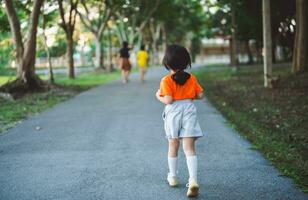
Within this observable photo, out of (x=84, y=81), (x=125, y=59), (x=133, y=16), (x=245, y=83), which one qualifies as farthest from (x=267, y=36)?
(x=133, y=16)

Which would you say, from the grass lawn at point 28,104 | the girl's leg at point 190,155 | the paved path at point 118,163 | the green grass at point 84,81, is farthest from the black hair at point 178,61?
the green grass at point 84,81

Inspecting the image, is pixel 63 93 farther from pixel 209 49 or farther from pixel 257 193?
pixel 209 49

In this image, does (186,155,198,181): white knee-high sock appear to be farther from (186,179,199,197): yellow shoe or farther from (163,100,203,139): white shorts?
(163,100,203,139): white shorts

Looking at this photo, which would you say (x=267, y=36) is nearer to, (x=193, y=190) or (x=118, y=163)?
(x=118, y=163)

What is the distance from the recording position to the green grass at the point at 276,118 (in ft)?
20.8

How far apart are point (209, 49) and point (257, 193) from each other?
8957cm

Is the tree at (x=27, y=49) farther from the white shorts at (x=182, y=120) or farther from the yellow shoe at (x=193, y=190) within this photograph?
the yellow shoe at (x=193, y=190)

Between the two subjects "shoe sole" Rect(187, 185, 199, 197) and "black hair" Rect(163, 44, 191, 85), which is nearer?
"shoe sole" Rect(187, 185, 199, 197)

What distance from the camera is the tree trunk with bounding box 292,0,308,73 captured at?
722 inches

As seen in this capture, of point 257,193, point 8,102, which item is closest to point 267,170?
point 257,193

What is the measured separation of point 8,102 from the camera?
1480 cm

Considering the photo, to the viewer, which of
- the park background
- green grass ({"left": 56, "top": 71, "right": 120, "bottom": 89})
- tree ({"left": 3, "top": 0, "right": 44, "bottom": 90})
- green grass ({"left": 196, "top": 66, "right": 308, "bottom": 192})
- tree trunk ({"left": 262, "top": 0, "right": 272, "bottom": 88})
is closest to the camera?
green grass ({"left": 196, "top": 66, "right": 308, "bottom": 192})

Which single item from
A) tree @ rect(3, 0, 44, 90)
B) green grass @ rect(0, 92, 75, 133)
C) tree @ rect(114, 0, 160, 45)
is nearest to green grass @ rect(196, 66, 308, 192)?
green grass @ rect(0, 92, 75, 133)

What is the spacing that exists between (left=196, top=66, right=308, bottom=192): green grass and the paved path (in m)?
0.23
